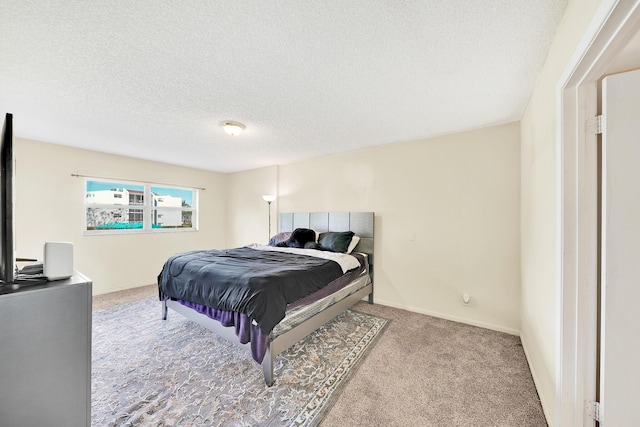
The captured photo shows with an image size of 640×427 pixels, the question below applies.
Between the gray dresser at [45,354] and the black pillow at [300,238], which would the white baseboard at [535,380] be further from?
the black pillow at [300,238]

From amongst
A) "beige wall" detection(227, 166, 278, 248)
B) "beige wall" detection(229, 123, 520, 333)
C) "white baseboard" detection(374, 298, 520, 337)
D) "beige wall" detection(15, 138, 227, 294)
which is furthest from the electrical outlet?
A: "beige wall" detection(15, 138, 227, 294)

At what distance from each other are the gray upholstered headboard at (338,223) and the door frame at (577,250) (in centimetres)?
235

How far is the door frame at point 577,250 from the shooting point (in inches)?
44.6

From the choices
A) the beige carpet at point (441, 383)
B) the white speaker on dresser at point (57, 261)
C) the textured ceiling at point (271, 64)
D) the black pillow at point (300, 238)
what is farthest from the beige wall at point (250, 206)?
the white speaker on dresser at point (57, 261)

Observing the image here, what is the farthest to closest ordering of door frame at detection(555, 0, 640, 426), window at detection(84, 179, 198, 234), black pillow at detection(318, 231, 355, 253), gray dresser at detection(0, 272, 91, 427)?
1. window at detection(84, 179, 198, 234)
2. black pillow at detection(318, 231, 355, 253)
3. door frame at detection(555, 0, 640, 426)
4. gray dresser at detection(0, 272, 91, 427)

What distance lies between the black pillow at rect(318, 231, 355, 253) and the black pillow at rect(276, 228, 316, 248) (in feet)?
0.70

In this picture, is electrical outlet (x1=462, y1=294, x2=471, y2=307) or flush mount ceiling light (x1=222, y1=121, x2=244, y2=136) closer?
flush mount ceiling light (x1=222, y1=121, x2=244, y2=136)

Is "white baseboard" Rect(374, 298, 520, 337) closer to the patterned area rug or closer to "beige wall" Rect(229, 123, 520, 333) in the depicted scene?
"beige wall" Rect(229, 123, 520, 333)

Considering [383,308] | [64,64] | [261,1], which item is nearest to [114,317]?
[64,64]

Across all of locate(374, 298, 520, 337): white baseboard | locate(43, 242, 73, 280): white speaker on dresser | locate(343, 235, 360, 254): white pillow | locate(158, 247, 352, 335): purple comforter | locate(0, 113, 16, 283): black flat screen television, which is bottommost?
locate(374, 298, 520, 337): white baseboard

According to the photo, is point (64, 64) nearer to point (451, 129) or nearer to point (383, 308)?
point (451, 129)

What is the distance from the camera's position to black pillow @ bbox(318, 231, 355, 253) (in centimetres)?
332

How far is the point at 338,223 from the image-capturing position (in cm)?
381

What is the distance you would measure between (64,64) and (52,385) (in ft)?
6.76
